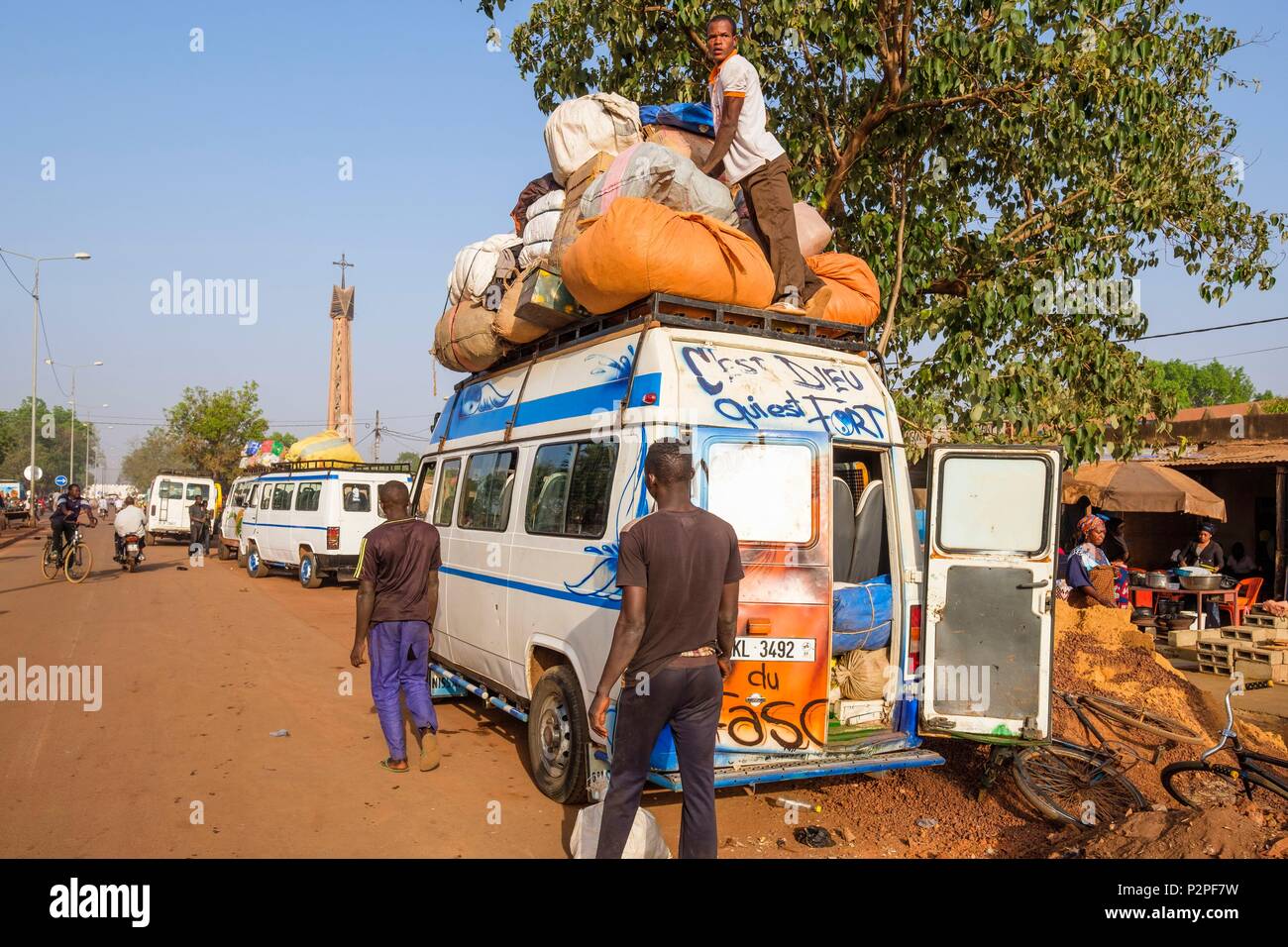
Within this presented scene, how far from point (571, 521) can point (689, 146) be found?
3248 millimetres

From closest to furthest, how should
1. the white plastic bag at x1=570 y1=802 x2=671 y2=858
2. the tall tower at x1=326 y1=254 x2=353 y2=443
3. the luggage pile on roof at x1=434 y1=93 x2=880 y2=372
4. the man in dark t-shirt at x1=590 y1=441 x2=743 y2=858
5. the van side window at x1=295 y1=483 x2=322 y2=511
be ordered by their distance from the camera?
the man in dark t-shirt at x1=590 y1=441 x2=743 y2=858
the white plastic bag at x1=570 y1=802 x2=671 y2=858
the luggage pile on roof at x1=434 y1=93 x2=880 y2=372
the van side window at x1=295 y1=483 x2=322 y2=511
the tall tower at x1=326 y1=254 x2=353 y2=443

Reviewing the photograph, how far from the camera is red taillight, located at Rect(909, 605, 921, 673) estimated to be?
5055mm

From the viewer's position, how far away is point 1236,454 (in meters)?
14.8

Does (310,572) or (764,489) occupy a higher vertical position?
(764,489)

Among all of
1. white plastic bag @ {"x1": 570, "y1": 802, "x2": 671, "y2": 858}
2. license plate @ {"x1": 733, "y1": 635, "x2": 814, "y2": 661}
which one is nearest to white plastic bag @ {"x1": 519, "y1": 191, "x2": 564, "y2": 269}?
license plate @ {"x1": 733, "y1": 635, "x2": 814, "y2": 661}

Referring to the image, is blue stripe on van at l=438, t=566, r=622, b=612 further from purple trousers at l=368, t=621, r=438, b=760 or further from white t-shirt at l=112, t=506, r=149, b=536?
white t-shirt at l=112, t=506, r=149, b=536

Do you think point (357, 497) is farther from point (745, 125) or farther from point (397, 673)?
point (745, 125)

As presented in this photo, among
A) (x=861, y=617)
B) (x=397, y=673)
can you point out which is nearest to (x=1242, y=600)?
(x=861, y=617)

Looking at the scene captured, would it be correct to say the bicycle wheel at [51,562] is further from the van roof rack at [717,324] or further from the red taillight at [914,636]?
the red taillight at [914,636]

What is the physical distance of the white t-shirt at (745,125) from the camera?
630 cm

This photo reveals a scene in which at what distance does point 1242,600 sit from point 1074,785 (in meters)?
8.66

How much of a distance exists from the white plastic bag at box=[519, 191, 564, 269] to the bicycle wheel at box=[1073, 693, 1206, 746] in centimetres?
486

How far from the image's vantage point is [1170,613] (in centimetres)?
1203
